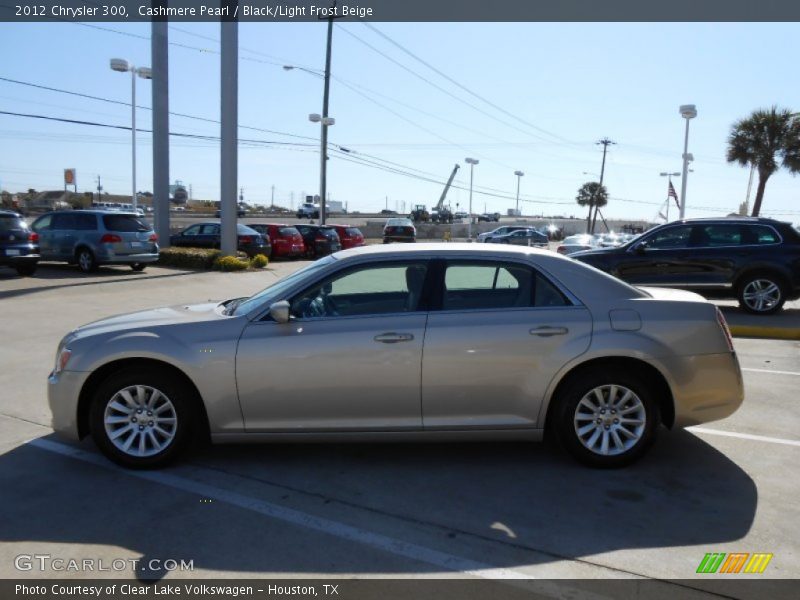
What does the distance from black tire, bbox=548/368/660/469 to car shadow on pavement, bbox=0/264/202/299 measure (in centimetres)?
1248

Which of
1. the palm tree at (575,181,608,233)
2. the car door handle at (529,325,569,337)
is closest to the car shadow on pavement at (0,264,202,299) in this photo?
the car door handle at (529,325,569,337)

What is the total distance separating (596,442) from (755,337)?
22.6ft

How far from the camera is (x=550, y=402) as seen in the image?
179 inches

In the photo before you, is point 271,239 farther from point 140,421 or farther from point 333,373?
point 333,373

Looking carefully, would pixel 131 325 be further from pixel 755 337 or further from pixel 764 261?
pixel 764 261

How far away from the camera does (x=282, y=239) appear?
26.0 m

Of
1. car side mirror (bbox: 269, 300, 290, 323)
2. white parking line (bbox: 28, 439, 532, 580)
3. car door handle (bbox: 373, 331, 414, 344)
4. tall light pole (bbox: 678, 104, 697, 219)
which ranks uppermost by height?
tall light pole (bbox: 678, 104, 697, 219)

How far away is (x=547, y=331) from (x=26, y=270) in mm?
16185

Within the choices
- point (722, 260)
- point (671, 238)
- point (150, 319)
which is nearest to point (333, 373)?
point (150, 319)

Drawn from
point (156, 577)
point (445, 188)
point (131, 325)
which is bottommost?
point (156, 577)

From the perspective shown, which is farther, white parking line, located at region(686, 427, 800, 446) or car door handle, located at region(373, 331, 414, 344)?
white parking line, located at region(686, 427, 800, 446)

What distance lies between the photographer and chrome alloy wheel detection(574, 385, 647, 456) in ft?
14.9

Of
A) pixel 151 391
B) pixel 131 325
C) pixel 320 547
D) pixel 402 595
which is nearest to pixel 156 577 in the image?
pixel 320 547

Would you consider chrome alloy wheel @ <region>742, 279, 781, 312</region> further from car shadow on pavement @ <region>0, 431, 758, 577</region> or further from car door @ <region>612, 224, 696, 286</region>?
car shadow on pavement @ <region>0, 431, 758, 577</region>
